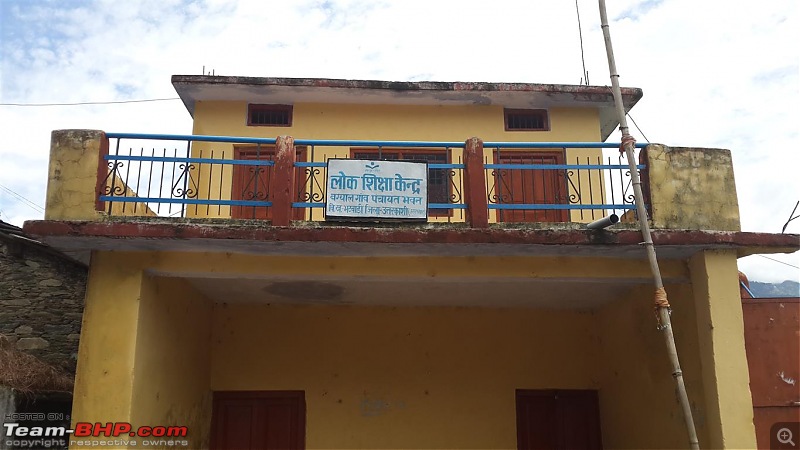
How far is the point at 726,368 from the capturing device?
6.46 metres

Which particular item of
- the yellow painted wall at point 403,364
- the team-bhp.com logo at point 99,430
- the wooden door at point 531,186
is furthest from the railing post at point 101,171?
the wooden door at point 531,186

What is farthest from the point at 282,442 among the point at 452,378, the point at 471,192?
the point at 471,192

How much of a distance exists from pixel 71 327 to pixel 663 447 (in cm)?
893

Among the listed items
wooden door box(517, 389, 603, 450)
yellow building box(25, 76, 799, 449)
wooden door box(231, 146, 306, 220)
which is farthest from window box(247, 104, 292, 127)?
wooden door box(517, 389, 603, 450)

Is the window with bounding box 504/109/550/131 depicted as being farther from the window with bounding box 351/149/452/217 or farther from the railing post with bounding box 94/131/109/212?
the railing post with bounding box 94/131/109/212

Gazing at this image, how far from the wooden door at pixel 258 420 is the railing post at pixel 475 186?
462cm

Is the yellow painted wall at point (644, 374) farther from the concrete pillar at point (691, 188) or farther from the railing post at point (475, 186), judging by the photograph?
the railing post at point (475, 186)

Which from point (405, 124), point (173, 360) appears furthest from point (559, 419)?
point (173, 360)

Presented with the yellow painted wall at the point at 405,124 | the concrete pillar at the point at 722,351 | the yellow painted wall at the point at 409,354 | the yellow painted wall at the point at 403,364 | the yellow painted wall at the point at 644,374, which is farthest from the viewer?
the yellow painted wall at the point at 405,124

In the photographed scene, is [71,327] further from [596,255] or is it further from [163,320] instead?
[596,255]

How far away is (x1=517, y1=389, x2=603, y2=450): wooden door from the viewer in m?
9.82

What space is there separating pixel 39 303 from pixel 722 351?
9.77 metres

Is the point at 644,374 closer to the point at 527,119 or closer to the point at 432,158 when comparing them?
the point at 432,158

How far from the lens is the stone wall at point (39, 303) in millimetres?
9758
